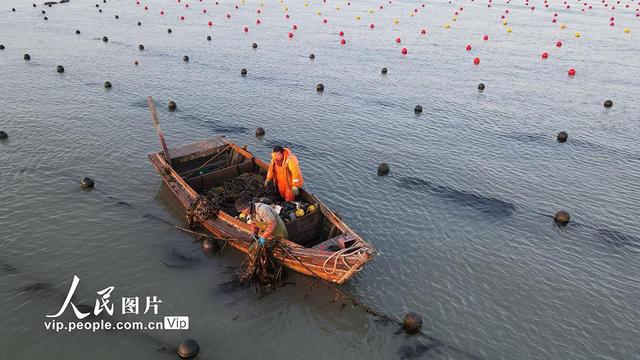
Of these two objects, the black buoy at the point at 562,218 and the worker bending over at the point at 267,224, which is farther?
the black buoy at the point at 562,218

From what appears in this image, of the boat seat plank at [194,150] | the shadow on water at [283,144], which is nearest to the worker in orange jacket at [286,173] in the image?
the boat seat plank at [194,150]

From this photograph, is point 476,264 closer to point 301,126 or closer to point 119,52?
point 301,126

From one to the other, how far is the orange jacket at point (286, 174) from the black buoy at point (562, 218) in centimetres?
1088

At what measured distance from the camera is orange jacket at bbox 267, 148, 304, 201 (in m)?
14.6

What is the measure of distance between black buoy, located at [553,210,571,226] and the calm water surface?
55 centimetres

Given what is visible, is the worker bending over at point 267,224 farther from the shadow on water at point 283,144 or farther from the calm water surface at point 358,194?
the shadow on water at point 283,144

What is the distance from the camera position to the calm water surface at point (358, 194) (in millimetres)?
12094

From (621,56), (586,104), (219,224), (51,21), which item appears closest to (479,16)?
(621,56)

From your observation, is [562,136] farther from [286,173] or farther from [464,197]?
[286,173]

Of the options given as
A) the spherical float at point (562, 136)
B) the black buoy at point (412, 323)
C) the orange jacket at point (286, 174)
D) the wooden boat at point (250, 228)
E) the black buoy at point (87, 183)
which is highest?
the spherical float at point (562, 136)

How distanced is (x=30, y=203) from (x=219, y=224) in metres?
8.65

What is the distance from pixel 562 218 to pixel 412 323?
9297mm

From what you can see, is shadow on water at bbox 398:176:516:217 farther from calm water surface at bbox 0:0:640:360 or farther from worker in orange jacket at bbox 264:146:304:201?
worker in orange jacket at bbox 264:146:304:201

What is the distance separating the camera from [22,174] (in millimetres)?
18938
